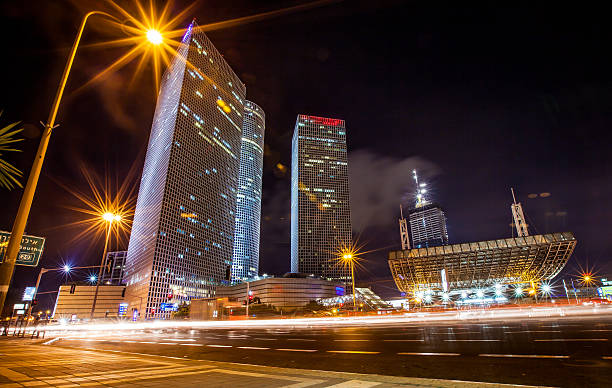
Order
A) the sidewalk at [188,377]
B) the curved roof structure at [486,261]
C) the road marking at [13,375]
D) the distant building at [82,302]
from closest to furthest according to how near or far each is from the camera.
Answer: the sidewalk at [188,377], the road marking at [13,375], the curved roof structure at [486,261], the distant building at [82,302]

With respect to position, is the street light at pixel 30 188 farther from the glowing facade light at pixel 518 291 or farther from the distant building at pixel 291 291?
the distant building at pixel 291 291

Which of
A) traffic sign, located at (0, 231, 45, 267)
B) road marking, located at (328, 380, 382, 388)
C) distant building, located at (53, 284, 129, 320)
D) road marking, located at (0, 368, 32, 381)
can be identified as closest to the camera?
road marking, located at (328, 380, 382, 388)

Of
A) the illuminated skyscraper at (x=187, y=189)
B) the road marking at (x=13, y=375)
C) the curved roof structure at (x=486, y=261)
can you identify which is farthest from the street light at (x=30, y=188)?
the illuminated skyscraper at (x=187, y=189)

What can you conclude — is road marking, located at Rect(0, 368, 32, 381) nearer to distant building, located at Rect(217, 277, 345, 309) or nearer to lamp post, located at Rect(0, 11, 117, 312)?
lamp post, located at Rect(0, 11, 117, 312)

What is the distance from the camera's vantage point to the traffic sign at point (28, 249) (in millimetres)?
14641

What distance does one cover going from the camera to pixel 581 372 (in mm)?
6160

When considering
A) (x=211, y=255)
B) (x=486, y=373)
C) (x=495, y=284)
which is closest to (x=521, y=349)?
(x=486, y=373)

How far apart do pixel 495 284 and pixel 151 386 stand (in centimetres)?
12316

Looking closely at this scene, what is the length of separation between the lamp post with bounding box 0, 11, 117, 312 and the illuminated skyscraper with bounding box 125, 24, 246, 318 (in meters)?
131

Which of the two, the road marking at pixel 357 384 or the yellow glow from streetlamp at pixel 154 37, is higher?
the yellow glow from streetlamp at pixel 154 37

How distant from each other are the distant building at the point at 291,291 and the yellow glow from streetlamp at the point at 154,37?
13482 centimetres

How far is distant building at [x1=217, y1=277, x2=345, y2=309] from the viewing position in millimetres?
137125

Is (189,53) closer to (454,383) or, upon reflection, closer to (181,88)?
(181,88)

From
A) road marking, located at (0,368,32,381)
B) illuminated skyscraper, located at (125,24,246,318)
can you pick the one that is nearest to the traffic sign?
road marking, located at (0,368,32,381)
